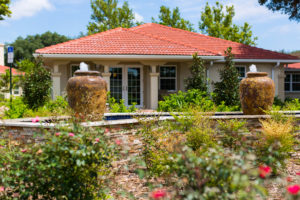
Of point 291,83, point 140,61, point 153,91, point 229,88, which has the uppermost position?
point 140,61

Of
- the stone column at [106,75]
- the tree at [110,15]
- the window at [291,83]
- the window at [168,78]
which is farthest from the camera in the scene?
the tree at [110,15]

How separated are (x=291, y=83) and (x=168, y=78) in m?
10.7

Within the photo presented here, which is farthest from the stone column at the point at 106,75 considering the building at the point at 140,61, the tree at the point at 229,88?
the tree at the point at 229,88

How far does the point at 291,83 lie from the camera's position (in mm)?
21047

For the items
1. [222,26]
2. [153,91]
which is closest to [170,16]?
[222,26]

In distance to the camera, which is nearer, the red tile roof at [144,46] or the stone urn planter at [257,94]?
the stone urn planter at [257,94]

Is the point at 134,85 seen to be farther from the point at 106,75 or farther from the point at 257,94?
the point at 257,94

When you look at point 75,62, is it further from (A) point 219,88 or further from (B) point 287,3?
(B) point 287,3

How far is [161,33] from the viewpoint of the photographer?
1889 centimetres

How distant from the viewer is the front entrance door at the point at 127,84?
588 inches

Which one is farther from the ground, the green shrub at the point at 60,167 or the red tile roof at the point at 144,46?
the red tile roof at the point at 144,46

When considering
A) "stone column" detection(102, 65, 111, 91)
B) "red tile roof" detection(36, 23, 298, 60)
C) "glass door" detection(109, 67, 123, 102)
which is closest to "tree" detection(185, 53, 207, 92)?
"red tile roof" detection(36, 23, 298, 60)

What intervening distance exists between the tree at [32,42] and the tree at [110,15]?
56.2 feet

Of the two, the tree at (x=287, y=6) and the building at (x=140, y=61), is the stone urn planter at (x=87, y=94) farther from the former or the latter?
the tree at (x=287, y=6)
